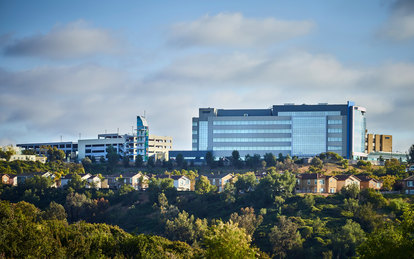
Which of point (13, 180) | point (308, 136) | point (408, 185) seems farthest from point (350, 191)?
point (13, 180)

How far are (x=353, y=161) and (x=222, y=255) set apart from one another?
4863 inches

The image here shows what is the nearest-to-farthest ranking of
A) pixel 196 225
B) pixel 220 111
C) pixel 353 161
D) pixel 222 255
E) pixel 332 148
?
pixel 222 255, pixel 196 225, pixel 353 161, pixel 332 148, pixel 220 111

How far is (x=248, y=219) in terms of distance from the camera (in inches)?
4099

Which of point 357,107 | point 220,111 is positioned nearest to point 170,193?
point 220,111

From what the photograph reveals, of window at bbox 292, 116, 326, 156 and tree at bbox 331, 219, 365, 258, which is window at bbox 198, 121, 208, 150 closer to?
window at bbox 292, 116, 326, 156

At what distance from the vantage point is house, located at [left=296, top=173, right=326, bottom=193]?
129 metres

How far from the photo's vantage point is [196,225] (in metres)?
106

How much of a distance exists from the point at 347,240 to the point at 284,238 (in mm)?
10074

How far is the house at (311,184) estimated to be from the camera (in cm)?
12862

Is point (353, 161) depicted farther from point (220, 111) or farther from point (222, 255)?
point (222, 255)

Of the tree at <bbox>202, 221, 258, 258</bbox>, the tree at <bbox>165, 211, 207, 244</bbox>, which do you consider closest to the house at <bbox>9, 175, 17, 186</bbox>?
the tree at <bbox>165, 211, 207, 244</bbox>

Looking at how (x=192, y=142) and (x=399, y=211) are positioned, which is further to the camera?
(x=192, y=142)

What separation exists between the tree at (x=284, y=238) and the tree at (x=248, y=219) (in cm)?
423

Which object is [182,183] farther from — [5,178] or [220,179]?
[5,178]
